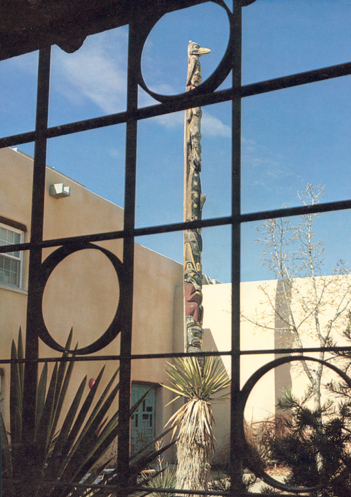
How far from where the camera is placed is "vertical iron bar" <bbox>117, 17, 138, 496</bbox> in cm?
80

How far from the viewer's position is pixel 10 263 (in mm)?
5371

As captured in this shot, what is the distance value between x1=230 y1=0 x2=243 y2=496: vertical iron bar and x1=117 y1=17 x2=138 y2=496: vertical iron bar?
0.17 metres

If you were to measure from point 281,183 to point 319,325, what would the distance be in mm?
5514

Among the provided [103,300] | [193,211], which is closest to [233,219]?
[103,300]

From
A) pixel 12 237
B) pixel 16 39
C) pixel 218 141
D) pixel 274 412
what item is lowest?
pixel 274 412

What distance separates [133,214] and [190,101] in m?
0.22

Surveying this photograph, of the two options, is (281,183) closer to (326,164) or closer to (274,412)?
(326,164)

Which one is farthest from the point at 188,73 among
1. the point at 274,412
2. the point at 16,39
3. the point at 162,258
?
the point at 16,39

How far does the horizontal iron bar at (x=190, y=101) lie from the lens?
0.77 m

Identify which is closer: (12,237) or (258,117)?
(12,237)

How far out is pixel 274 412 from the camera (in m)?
8.23

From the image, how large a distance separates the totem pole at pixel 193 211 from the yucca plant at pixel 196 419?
0.96 metres

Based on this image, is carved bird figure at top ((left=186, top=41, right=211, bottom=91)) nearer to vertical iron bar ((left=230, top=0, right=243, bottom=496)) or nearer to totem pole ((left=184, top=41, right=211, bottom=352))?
totem pole ((left=184, top=41, right=211, bottom=352))

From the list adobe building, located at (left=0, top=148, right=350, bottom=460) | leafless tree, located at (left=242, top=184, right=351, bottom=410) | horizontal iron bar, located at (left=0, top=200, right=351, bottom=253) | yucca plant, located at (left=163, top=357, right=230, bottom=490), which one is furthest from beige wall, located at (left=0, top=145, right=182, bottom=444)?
horizontal iron bar, located at (left=0, top=200, right=351, bottom=253)
